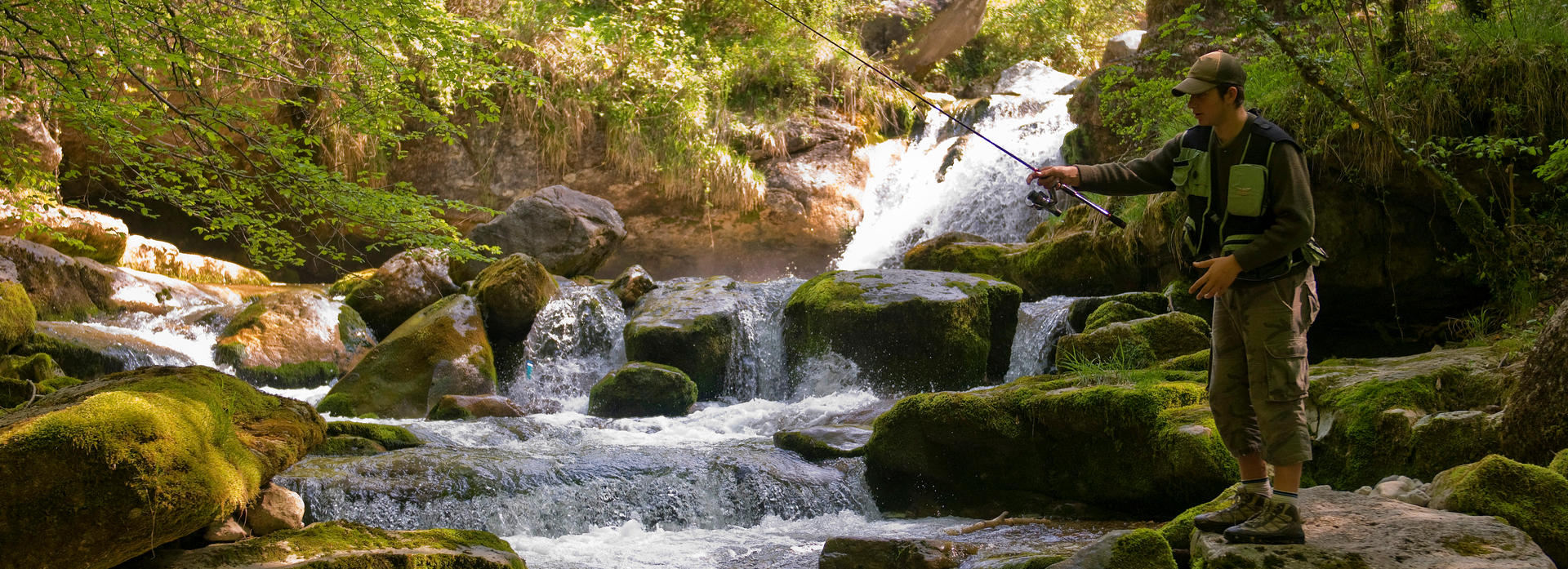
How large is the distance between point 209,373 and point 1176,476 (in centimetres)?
425

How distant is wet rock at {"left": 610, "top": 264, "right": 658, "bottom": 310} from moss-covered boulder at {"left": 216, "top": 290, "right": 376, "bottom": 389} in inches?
110

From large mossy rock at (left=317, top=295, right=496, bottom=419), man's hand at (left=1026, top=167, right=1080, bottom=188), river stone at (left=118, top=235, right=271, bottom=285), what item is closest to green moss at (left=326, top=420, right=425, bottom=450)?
large mossy rock at (left=317, top=295, right=496, bottom=419)

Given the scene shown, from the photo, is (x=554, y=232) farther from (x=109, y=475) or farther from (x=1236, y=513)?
(x=1236, y=513)

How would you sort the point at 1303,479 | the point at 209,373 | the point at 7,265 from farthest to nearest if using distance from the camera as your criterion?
the point at 7,265, the point at 1303,479, the point at 209,373

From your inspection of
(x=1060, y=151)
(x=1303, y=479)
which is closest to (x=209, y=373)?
(x=1303, y=479)

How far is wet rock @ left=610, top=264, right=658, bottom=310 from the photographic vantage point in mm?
11141

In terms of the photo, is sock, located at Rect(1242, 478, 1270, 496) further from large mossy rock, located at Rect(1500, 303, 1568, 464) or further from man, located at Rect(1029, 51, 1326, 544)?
large mossy rock, located at Rect(1500, 303, 1568, 464)

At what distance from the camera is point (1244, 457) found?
2918mm

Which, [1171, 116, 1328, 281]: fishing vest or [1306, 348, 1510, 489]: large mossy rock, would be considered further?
[1306, 348, 1510, 489]: large mossy rock

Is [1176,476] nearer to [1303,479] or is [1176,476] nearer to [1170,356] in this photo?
[1303,479]

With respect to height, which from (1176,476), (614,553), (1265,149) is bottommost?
(614,553)

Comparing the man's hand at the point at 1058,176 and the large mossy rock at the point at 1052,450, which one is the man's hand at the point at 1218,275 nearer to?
the man's hand at the point at 1058,176

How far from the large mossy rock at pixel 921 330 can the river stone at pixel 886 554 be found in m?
4.11

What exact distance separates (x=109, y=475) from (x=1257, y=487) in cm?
337
